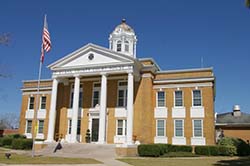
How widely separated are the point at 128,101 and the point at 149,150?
19.3ft

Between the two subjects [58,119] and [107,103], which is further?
[58,119]

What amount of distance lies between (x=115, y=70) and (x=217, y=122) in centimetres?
1934

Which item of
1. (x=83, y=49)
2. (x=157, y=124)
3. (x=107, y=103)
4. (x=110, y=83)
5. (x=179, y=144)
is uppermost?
(x=83, y=49)

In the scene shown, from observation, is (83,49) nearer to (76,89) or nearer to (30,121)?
(76,89)

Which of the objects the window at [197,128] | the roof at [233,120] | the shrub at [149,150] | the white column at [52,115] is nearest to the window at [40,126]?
the white column at [52,115]

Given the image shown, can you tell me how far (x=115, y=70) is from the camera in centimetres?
A: 3281

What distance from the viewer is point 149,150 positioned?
1093 inches

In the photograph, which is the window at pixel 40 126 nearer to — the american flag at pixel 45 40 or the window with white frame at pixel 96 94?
the window with white frame at pixel 96 94

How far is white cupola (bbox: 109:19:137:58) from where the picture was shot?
38.6m

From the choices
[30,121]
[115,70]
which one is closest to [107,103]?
[115,70]

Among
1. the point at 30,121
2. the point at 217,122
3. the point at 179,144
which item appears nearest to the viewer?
the point at 179,144

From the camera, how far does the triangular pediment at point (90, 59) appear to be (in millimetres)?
33178

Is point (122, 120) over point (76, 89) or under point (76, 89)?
under

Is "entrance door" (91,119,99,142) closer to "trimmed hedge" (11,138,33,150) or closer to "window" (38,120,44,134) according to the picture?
"trimmed hedge" (11,138,33,150)
